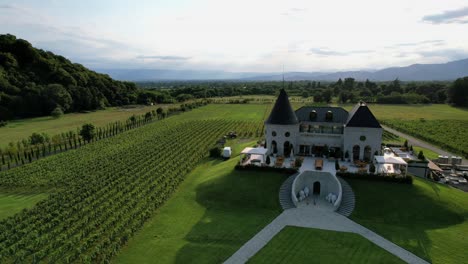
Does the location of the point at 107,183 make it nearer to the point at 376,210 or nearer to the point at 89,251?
the point at 89,251

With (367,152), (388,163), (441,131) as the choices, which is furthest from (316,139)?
(441,131)

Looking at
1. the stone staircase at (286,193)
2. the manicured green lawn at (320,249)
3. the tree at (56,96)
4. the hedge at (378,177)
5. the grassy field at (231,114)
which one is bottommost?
the manicured green lawn at (320,249)

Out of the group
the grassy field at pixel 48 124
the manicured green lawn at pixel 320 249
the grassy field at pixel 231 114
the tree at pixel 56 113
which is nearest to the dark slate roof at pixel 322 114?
the manicured green lawn at pixel 320 249

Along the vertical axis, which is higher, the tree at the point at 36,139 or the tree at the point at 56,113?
the tree at the point at 56,113

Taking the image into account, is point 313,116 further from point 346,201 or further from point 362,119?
point 346,201

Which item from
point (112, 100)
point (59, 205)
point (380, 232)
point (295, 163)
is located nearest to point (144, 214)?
point (59, 205)

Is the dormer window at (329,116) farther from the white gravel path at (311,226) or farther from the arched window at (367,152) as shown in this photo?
the white gravel path at (311,226)

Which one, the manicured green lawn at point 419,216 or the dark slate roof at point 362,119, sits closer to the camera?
the manicured green lawn at point 419,216
